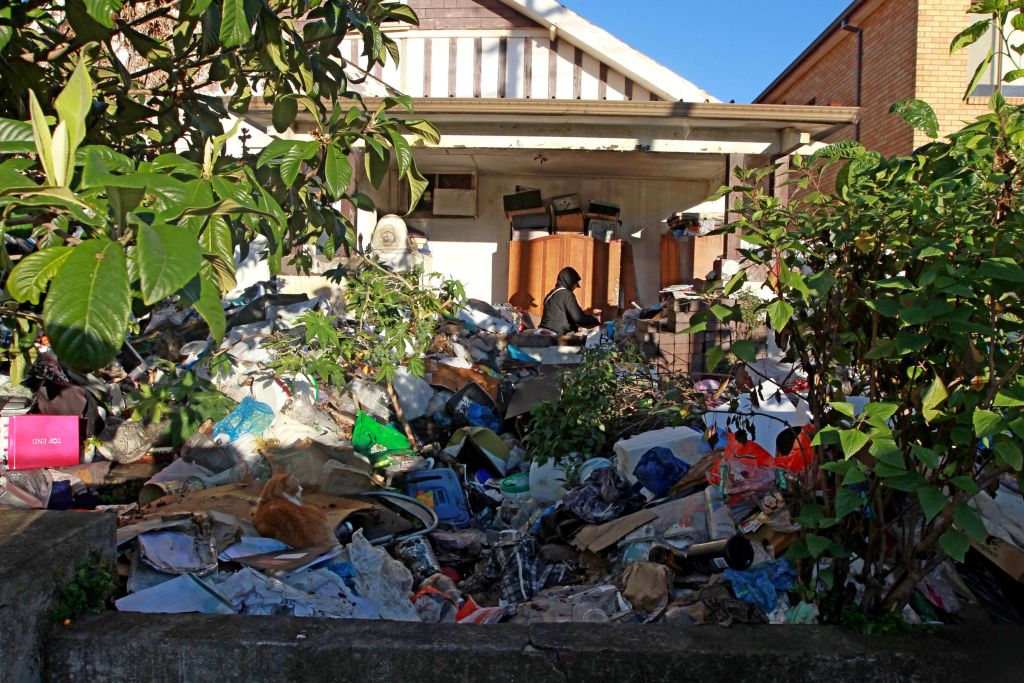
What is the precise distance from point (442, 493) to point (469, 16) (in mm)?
8370

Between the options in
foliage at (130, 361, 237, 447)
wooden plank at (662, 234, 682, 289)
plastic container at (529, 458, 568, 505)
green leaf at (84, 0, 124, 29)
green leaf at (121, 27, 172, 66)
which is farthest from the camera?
wooden plank at (662, 234, 682, 289)

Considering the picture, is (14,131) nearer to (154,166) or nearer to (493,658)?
(154,166)

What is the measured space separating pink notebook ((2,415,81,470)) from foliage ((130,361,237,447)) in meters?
0.49

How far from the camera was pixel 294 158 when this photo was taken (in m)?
1.88

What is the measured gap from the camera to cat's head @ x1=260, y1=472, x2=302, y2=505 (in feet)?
12.7

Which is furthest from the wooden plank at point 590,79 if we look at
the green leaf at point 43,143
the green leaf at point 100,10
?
the green leaf at point 43,143

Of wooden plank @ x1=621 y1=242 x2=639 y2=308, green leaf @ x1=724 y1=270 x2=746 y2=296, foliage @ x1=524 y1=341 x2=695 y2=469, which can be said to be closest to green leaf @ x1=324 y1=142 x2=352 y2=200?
green leaf @ x1=724 y1=270 x2=746 y2=296

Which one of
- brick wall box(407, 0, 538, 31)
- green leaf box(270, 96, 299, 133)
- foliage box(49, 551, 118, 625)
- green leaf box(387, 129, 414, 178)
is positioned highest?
brick wall box(407, 0, 538, 31)

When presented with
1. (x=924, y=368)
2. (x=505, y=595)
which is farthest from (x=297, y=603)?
(x=924, y=368)

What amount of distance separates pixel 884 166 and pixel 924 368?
62cm

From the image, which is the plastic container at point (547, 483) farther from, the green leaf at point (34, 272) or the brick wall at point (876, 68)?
the brick wall at point (876, 68)

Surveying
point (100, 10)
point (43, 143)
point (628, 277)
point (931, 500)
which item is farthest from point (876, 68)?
point (43, 143)

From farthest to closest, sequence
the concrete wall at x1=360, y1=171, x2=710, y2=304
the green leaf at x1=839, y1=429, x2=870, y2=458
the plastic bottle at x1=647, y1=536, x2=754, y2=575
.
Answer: the concrete wall at x1=360, y1=171, x2=710, y2=304
the plastic bottle at x1=647, y1=536, x2=754, y2=575
the green leaf at x1=839, y1=429, x2=870, y2=458

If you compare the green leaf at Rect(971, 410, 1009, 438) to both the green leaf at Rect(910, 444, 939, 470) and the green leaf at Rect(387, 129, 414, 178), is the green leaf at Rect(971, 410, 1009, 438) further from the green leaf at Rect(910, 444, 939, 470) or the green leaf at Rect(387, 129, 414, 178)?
the green leaf at Rect(387, 129, 414, 178)
